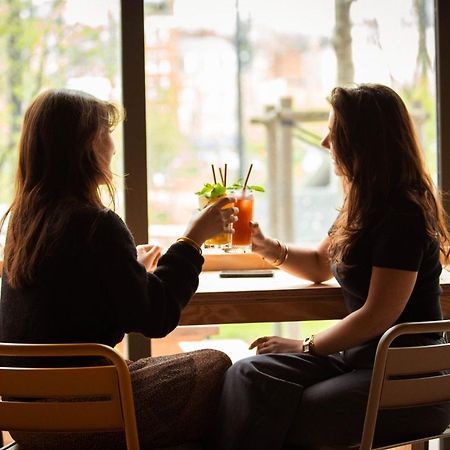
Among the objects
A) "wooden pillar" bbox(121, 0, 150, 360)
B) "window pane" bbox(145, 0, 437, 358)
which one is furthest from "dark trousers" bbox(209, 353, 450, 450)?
"window pane" bbox(145, 0, 437, 358)

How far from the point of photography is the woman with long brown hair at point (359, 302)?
6.33 ft

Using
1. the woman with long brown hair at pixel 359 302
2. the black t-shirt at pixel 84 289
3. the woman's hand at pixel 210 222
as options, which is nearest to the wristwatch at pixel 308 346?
the woman with long brown hair at pixel 359 302

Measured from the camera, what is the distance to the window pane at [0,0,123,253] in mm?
2924

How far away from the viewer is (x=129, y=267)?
5.90 feet

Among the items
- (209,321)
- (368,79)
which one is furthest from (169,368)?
(368,79)

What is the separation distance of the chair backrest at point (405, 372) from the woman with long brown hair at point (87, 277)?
15.1 inches

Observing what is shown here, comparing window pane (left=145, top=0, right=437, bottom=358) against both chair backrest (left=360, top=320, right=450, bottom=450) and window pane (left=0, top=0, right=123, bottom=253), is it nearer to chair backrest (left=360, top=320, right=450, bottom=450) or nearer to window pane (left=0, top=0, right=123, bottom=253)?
window pane (left=0, top=0, right=123, bottom=253)

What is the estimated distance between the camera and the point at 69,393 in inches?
65.7

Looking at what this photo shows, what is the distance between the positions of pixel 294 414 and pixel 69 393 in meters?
0.57

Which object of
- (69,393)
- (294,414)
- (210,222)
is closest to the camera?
→ (69,393)

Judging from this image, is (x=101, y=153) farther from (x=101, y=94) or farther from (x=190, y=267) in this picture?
(x=101, y=94)

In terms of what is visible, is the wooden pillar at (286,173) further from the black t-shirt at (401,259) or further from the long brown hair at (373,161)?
the black t-shirt at (401,259)

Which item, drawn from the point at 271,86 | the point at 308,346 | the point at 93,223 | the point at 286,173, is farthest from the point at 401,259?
the point at 271,86

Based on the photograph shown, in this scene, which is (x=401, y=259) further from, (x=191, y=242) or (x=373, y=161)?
(x=191, y=242)
